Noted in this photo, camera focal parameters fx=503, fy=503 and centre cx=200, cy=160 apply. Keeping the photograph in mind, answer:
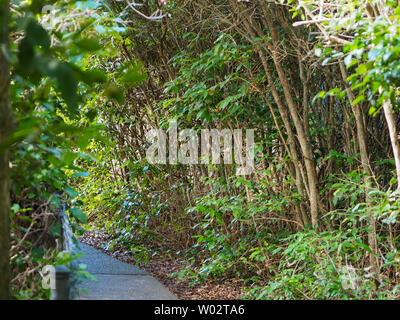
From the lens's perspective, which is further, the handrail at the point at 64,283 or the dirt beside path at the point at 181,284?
the dirt beside path at the point at 181,284

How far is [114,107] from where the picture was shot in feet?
23.8

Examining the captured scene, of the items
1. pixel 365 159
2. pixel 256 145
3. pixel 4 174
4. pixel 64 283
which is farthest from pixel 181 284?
pixel 4 174

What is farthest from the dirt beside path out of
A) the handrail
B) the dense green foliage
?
the handrail

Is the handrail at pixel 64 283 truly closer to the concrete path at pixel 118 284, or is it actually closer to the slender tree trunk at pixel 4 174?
the slender tree trunk at pixel 4 174

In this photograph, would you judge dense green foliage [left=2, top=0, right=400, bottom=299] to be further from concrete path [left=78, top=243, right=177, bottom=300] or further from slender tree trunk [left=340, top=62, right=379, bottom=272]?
concrete path [left=78, top=243, right=177, bottom=300]

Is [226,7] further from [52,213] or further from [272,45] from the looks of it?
[52,213]

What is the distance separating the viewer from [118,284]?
4.64 m

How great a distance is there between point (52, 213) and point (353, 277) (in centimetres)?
226

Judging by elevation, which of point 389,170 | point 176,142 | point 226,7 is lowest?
point 389,170

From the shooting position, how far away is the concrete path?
4133mm

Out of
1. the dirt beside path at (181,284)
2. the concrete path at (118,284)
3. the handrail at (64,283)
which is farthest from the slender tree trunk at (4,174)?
the dirt beside path at (181,284)

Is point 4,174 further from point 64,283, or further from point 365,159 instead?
point 365,159

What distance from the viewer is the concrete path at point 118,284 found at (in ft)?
13.6
